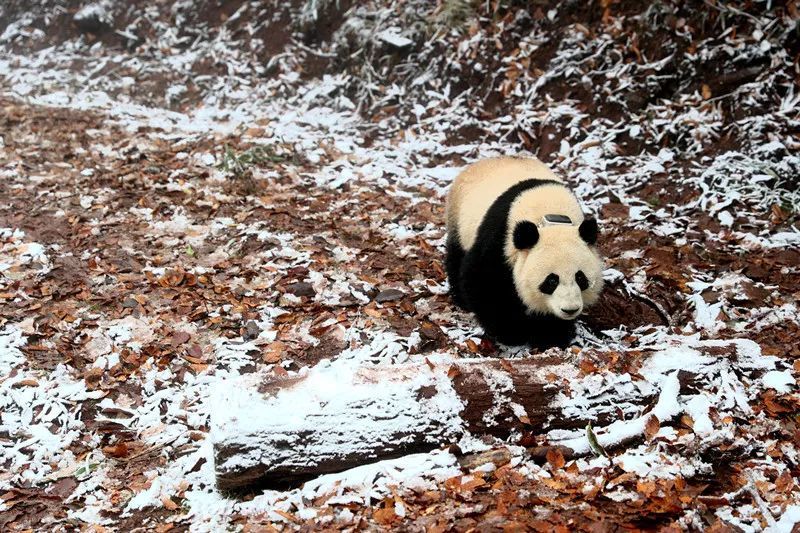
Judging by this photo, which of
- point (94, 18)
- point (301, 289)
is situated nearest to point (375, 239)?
point (301, 289)

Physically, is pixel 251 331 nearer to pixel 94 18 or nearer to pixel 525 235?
pixel 525 235

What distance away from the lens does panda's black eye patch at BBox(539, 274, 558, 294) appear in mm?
4477

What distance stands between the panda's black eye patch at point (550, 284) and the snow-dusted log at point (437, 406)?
618 millimetres

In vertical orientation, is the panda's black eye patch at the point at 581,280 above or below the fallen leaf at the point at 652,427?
above

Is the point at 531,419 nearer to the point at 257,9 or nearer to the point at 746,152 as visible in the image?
→ the point at 746,152

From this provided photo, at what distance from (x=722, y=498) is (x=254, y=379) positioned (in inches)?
110

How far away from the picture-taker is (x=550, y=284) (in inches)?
Answer: 177

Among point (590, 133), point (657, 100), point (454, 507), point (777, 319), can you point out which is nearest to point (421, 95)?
point (590, 133)

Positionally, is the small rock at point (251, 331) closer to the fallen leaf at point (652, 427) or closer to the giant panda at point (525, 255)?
the giant panda at point (525, 255)

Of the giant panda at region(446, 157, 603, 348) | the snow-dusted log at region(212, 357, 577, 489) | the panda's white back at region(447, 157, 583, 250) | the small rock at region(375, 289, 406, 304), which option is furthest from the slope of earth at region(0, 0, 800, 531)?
the panda's white back at region(447, 157, 583, 250)

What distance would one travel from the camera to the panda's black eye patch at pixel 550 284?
4.48 m

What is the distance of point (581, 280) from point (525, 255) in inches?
17.6

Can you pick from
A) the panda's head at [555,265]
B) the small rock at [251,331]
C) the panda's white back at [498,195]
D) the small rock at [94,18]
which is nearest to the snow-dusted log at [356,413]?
the panda's head at [555,265]

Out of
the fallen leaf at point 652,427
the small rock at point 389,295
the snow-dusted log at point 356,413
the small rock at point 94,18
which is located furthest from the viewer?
the small rock at point 94,18
